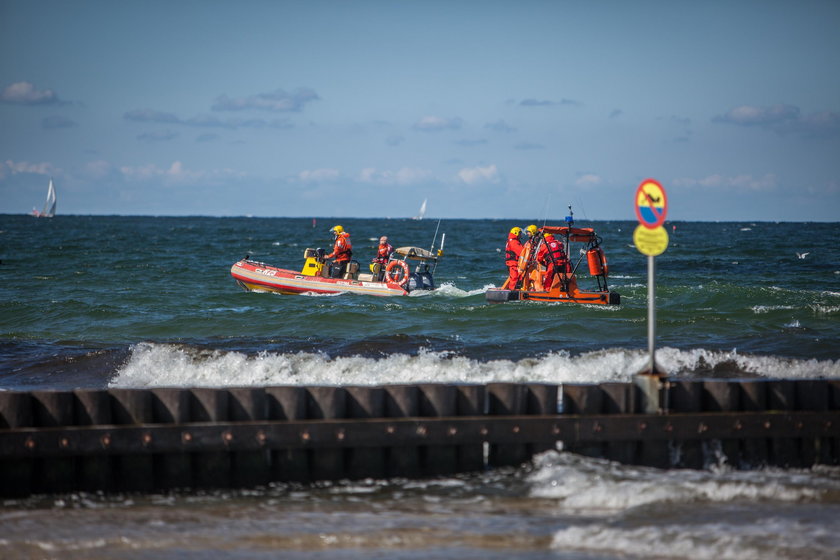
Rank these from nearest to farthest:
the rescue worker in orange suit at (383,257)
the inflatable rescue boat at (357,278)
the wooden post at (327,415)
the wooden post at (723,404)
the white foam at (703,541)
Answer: the white foam at (703,541) < the wooden post at (327,415) < the wooden post at (723,404) < the inflatable rescue boat at (357,278) < the rescue worker in orange suit at (383,257)

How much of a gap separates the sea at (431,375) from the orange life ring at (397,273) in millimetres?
589

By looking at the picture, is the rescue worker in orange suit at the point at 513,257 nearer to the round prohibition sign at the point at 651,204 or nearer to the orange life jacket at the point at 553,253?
the orange life jacket at the point at 553,253

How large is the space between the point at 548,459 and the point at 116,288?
24092 mm

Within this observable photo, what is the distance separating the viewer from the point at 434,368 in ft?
43.5

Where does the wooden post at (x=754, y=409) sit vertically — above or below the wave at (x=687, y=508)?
above

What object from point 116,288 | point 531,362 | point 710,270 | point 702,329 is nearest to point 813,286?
point 710,270

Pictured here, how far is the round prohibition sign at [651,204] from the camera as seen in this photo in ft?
25.5

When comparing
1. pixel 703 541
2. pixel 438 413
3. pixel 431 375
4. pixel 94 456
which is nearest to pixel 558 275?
pixel 431 375

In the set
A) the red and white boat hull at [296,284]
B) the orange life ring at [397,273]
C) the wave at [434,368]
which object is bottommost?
the wave at [434,368]

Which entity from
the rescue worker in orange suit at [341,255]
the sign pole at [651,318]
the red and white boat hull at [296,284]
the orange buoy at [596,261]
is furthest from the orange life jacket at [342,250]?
the sign pole at [651,318]

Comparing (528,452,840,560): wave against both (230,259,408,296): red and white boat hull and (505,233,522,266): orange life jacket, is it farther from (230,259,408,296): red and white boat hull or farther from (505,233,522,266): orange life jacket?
(230,259,408,296): red and white boat hull

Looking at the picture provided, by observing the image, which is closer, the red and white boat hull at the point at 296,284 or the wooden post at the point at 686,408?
the wooden post at the point at 686,408

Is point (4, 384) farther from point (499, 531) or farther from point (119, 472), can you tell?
point (499, 531)

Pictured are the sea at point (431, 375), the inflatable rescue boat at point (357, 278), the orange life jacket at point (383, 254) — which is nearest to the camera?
the sea at point (431, 375)
